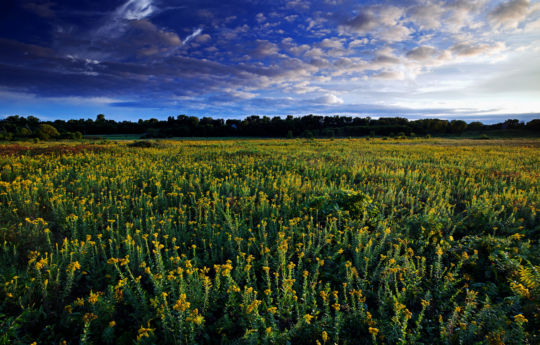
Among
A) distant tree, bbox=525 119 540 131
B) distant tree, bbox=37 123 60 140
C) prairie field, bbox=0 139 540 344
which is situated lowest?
prairie field, bbox=0 139 540 344

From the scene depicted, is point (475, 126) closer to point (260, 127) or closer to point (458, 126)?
point (458, 126)

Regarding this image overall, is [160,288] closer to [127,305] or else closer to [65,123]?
[127,305]

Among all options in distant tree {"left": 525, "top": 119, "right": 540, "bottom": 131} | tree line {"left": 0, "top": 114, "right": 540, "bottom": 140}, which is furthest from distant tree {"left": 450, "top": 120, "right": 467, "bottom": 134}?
distant tree {"left": 525, "top": 119, "right": 540, "bottom": 131}

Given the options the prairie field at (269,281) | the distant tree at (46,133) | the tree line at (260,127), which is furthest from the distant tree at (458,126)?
the distant tree at (46,133)

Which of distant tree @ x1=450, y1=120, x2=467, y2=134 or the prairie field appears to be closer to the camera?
the prairie field

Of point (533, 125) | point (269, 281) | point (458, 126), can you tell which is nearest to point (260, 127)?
point (458, 126)

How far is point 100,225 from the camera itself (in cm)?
521

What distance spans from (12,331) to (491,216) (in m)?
8.74

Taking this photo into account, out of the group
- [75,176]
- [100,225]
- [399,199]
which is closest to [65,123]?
[75,176]

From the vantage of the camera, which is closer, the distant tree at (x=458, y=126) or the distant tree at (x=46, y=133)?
the distant tree at (x=46, y=133)

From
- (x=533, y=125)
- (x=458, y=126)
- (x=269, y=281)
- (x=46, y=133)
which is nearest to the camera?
(x=269, y=281)

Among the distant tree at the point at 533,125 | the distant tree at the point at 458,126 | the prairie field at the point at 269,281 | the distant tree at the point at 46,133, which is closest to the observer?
the prairie field at the point at 269,281

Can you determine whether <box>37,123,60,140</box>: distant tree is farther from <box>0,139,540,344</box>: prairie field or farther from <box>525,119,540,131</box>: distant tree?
<box>525,119,540,131</box>: distant tree

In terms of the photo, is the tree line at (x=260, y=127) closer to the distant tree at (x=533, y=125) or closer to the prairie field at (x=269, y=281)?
the distant tree at (x=533, y=125)
